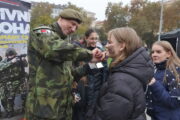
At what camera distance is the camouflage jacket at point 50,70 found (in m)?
1.88

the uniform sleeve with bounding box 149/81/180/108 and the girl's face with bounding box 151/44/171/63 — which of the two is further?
the girl's face with bounding box 151/44/171/63

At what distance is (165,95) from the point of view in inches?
81.5

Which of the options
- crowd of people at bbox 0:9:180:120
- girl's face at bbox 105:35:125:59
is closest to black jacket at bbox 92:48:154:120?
crowd of people at bbox 0:9:180:120

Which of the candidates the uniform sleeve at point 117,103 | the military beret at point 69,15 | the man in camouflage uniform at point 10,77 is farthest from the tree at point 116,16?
the uniform sleeve at point 117,103

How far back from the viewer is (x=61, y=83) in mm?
2025

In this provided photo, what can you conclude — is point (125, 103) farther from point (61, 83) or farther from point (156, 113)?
point (156, 113)

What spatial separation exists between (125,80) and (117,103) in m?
0.16

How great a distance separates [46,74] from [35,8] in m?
43.6

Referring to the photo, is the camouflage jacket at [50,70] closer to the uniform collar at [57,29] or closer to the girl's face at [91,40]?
the uniform collar at [57,29]

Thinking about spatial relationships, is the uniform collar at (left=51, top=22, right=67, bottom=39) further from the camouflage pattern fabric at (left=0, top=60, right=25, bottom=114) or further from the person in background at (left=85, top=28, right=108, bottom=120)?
the camouflage pattern fabric at (left=0, top=60, right=25, bottom=114)

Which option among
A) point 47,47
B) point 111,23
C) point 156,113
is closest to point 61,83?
point 47,47

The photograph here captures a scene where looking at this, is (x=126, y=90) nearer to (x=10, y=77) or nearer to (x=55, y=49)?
(x=55, y=49)

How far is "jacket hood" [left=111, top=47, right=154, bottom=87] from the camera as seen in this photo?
1.61 meters

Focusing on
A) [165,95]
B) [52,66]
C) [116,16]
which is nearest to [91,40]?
[52,66]
